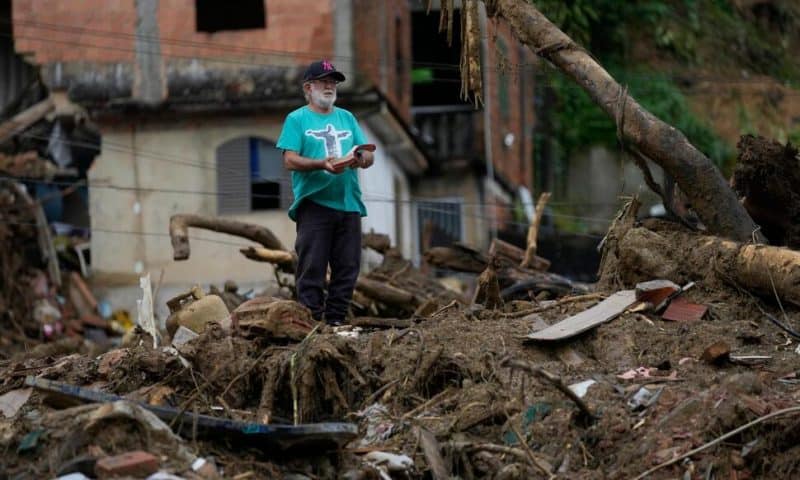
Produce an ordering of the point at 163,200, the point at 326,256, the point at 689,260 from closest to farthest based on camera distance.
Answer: the point at 689,260 < the point at 326,256 < the point at 163,200

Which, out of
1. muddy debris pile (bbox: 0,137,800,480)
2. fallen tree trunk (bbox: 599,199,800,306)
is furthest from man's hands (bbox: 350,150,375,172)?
fallen tree trunk (bbox: 599,199,800,306)

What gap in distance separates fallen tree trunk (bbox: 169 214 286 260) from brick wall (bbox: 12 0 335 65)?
32.5ft

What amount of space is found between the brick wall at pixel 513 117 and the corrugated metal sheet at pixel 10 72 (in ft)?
27.1

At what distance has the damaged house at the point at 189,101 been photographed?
24.8 m

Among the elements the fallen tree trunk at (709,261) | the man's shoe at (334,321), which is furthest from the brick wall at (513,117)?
the man's shoe at (334,321)

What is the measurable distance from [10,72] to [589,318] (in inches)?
836

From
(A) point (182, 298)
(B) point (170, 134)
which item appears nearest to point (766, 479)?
(A) point (182, 298)

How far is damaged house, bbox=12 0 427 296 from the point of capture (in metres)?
24.8

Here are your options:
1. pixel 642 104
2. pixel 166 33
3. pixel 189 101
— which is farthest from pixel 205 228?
pixel 642 104

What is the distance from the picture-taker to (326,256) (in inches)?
411

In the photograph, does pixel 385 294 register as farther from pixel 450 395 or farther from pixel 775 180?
pixel 450 395

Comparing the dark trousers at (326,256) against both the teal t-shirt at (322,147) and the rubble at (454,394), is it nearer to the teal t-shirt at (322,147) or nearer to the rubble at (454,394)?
the teal t-shirt at (322,147)

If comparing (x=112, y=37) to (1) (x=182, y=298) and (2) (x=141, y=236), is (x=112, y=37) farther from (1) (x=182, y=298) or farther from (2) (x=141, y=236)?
(1) (x=182, y=298)

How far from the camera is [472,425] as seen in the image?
8242 mm
